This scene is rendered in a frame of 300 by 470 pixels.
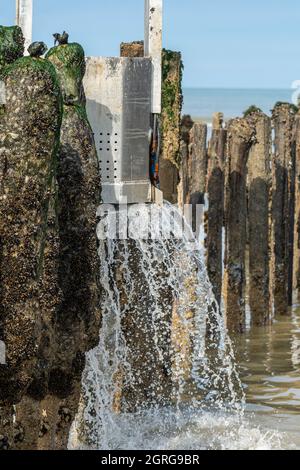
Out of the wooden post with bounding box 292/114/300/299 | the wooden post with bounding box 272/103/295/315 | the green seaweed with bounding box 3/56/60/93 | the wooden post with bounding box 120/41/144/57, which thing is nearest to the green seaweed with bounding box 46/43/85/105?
the green seaweed with bounding box 3/56/60/93

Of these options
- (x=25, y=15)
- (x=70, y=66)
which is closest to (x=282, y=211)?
(x=25, y=15)

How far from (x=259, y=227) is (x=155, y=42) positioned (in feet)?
20.1

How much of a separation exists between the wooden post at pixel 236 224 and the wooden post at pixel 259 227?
1.67ft

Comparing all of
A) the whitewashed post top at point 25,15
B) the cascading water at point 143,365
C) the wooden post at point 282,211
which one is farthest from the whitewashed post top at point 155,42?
the wooden post at point 282,211

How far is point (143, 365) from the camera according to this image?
12586mm

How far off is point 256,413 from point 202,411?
54 centimetres

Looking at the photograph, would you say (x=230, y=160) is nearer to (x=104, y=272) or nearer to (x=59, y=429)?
(x=104, y=272)

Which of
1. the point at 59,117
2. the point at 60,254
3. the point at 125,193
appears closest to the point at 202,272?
the point at 125,193

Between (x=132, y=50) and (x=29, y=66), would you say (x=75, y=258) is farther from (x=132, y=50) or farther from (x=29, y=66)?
(x=132, y=50)

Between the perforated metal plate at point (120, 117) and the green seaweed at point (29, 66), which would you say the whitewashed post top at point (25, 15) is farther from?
the green seaweed at point (29, 66)

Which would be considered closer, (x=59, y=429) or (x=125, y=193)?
(x=59, y=429)
